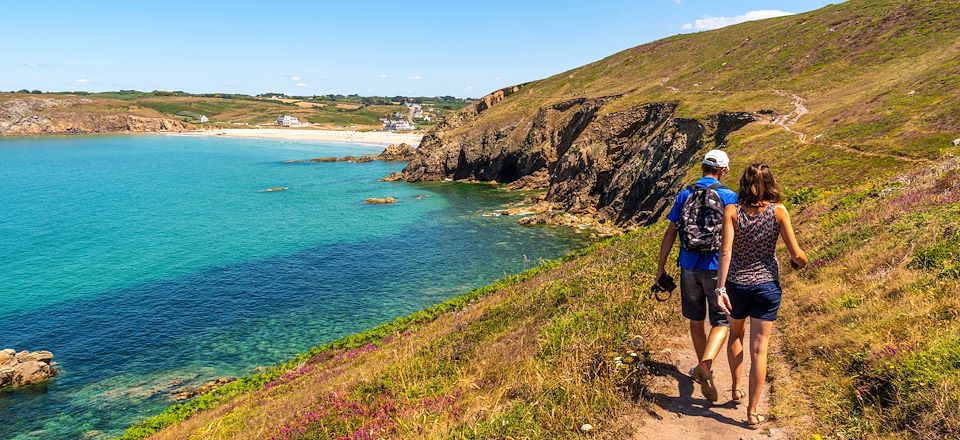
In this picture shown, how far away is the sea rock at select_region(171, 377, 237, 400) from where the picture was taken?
24.2 meters

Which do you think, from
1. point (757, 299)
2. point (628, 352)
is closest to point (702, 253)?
point (757, 299)

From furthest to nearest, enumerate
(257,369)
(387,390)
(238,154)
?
(238,154)
(257,369)
(387,390)

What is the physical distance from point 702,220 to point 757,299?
143 cm

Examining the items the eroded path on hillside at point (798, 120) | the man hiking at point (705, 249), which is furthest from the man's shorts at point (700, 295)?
the eroded path on hillside at point (798, 120)

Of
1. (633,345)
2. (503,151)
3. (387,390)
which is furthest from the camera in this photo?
(503,151)

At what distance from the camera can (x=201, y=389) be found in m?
24.7

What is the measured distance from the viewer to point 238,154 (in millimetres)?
159125

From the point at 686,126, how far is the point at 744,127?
7162mm

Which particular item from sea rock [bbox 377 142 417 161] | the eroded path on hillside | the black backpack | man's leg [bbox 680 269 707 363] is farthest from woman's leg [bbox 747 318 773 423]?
sea rock [bbox 377 142 417 161]

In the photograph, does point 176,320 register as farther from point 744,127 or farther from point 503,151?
point 503,151

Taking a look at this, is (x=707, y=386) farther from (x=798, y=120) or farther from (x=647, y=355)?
(x=798, y=120)

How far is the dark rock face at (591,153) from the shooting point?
5481 centimetres

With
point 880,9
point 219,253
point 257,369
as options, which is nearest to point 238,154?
point 219,253

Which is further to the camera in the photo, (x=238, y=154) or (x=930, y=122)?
(x=238, y=154)
